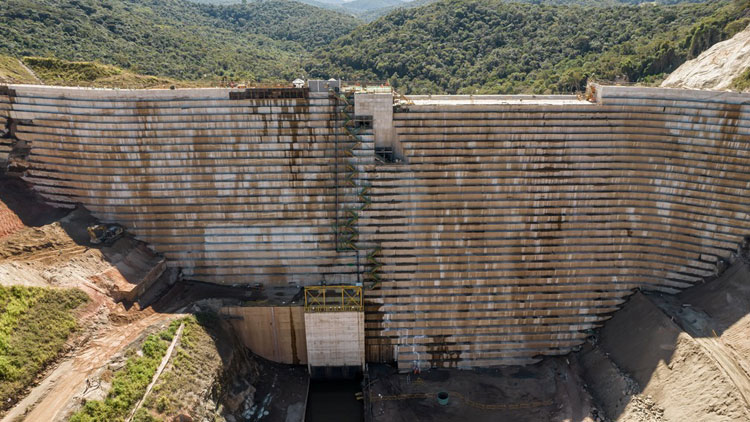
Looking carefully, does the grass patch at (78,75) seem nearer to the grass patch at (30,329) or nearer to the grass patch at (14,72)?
the grass patch at (14,72)

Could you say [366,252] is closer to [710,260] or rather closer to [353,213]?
[353,213]

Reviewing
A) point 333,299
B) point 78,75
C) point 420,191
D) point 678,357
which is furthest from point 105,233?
point 678,357

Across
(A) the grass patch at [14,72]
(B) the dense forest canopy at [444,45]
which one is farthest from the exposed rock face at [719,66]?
(A) the grass patch at [14,72]

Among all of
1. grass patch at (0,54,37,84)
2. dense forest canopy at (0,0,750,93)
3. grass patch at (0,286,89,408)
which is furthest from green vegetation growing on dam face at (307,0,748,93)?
grass patch at (0,286,89,408)

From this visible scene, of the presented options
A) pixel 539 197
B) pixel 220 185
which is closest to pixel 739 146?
pixel 539 197

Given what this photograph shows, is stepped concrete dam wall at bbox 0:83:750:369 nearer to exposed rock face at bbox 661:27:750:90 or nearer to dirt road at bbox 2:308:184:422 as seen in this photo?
dirt road at bbox 2:308:184:422

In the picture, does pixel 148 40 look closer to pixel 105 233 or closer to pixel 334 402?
pixel 105 233
